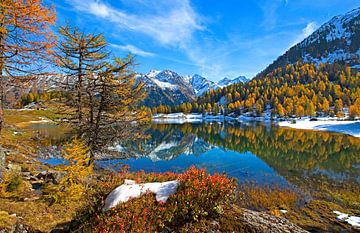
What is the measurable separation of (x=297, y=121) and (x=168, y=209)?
120415 mm

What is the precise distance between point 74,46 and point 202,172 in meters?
14.2

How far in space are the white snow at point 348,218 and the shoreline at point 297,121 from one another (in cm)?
5705

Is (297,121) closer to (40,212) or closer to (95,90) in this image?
(95,90)

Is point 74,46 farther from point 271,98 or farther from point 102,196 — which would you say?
point 271,98

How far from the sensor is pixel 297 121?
11106 centimetres

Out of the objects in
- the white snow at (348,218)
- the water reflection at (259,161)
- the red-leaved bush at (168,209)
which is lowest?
the water reflection at (259,161)

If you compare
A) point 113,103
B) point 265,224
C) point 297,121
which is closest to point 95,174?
point 113,103

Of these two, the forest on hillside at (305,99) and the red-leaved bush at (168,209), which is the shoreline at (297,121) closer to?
the forest on hillside at (305,99)

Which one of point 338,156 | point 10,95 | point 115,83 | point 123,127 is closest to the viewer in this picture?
point 10,95

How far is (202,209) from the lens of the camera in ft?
19.0

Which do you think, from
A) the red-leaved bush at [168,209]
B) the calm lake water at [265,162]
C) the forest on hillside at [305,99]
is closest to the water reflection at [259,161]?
the calm lake water at [265,162]

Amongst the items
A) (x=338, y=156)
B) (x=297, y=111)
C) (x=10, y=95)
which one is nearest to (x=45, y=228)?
(x=10, y=95)

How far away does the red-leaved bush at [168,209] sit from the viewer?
5.21 metres

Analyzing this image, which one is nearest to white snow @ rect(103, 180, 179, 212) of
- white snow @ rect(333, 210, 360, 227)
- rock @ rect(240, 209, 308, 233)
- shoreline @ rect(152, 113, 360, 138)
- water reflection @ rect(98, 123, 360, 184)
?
rock @ rect(240, 209, 308, 233)
